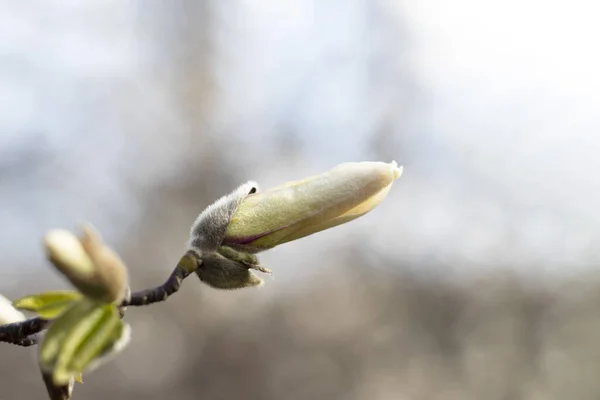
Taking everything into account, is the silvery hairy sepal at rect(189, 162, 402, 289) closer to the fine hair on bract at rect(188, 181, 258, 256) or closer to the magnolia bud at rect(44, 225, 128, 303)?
the fine hair on bract at rect(188, 181, 258, 256)

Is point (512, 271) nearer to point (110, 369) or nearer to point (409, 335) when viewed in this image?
point (409, 335)

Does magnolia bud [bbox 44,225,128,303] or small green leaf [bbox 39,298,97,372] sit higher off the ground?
magnolia bud [bbox 44,225,128,303]

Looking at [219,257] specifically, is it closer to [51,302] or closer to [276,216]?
[276,216]

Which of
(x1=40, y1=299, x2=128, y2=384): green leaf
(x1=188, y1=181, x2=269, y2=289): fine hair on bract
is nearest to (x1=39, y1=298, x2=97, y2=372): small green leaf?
(x1=40, y1=299, x2=128, y2=384): green leaf

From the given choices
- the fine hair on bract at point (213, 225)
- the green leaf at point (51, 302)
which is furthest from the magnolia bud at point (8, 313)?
the fine hair on bract at point (213, 225)

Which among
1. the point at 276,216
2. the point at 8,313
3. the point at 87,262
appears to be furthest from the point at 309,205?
the point at 8,313
